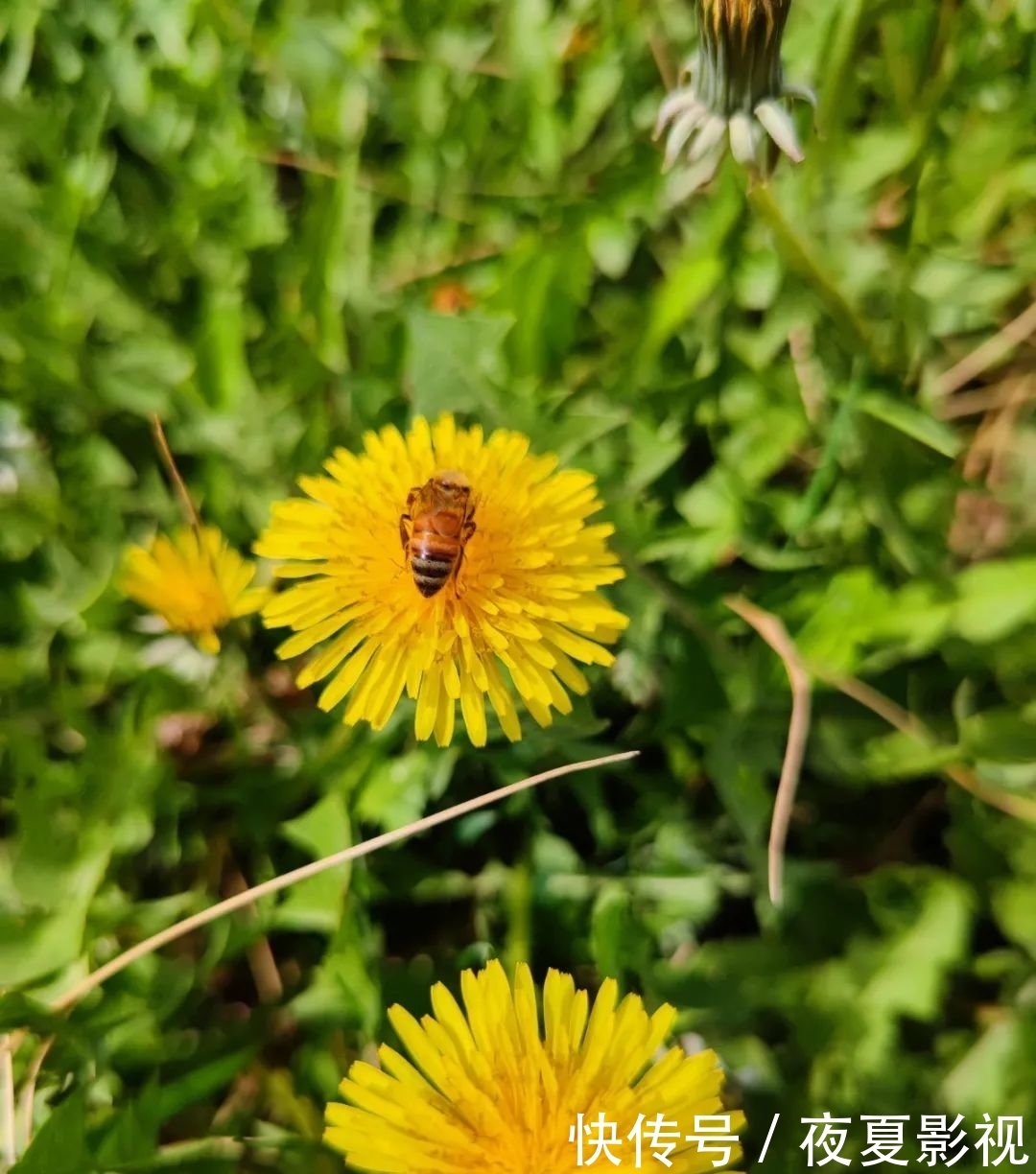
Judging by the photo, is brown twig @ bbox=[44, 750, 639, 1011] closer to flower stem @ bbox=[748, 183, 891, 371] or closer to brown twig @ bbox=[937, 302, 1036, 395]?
flower stem @ bbox=[748, 183, 891, 371]

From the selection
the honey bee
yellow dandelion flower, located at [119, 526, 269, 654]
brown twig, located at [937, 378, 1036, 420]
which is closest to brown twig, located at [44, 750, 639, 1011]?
the honey bee

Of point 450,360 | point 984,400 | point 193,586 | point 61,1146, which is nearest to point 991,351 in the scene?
point 984,400

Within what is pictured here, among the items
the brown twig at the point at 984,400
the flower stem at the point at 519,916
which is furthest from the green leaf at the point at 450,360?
the brown twig at the point at 984,400

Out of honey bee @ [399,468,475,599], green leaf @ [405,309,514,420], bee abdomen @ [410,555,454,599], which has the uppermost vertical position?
green leaf @ [405,309,514,420]

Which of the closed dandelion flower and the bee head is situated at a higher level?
the closed dandelion flower

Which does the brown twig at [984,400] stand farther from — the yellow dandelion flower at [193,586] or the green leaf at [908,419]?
the yellow dandelion flower at [193,586]

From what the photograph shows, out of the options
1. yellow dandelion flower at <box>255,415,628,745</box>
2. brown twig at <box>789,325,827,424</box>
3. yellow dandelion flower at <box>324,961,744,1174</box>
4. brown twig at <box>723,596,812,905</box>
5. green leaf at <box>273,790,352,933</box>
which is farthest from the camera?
brown twig at <box>789,325,827,424</box>

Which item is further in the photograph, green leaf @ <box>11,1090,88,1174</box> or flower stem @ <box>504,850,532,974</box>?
flower stem @ <box>504,850,532,974</box>
